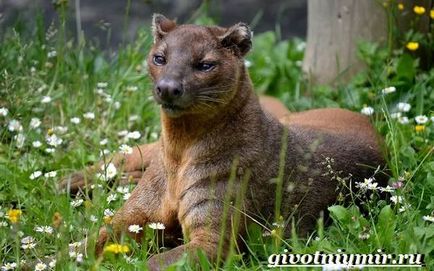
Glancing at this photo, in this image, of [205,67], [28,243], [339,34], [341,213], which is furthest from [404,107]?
[28,243]

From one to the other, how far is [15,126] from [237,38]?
1785mm

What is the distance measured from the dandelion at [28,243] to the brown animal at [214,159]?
1.21ft

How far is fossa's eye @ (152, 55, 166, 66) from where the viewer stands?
210 inches

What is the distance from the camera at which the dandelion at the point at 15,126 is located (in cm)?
637

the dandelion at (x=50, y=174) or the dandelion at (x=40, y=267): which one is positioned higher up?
the dandelion at (x=50, y=174)

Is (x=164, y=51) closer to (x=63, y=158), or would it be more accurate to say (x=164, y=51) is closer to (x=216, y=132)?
(x=216, y=132)

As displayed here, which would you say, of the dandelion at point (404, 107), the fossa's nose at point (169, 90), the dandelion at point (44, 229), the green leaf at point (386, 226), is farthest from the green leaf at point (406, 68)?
the dandelion at point (44, 229)

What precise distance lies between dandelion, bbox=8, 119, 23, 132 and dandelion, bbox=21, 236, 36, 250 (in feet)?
4.09

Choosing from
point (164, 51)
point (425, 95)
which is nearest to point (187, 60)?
point (164, 51)

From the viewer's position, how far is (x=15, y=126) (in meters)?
6.46

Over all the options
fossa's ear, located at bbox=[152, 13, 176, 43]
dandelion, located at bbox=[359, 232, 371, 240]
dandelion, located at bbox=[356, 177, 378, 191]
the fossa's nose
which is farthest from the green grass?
fossa's ear, located at bbox=[152, 13, 176, 43]

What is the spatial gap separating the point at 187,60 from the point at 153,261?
3.45 feet

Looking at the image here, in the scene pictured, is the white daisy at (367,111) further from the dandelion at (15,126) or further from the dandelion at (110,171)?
the dandelion at (15,126)

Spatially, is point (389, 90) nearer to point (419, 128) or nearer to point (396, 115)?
point (396, 115)
